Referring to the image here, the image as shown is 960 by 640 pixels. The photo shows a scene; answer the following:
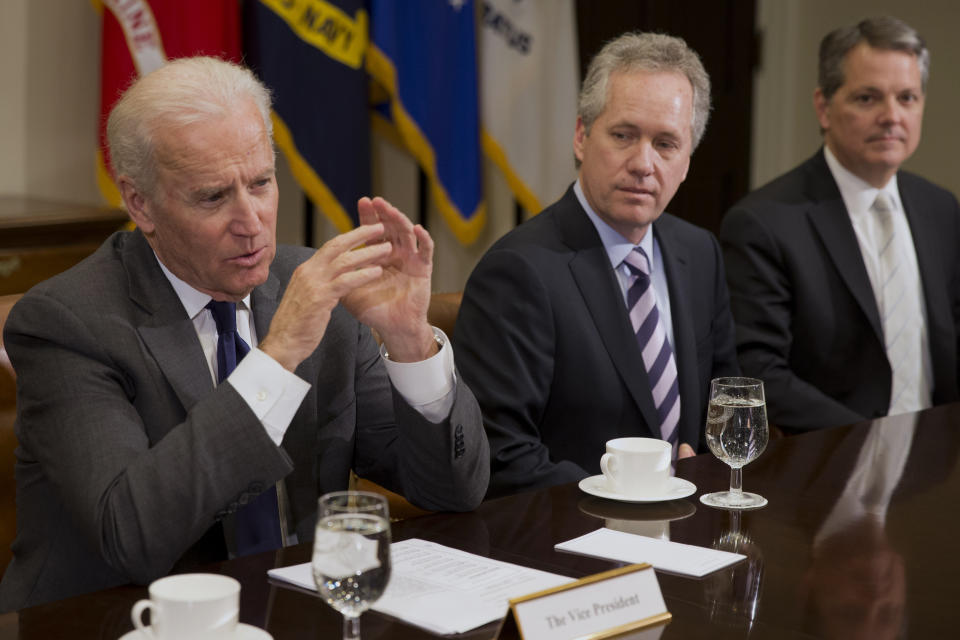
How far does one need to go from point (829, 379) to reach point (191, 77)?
78.3 inches

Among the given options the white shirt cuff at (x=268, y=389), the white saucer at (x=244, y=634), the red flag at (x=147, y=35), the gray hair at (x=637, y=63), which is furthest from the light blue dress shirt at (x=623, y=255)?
the red flag at (x=147, y=35)

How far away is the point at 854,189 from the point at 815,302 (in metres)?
0.36

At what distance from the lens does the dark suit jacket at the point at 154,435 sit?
1.50m

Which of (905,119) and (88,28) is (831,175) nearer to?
(905,119)

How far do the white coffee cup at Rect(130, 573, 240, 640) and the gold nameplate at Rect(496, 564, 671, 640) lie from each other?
262 mm

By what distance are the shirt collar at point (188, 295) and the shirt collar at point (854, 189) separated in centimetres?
198

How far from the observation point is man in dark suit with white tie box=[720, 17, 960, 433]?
3.07 meters

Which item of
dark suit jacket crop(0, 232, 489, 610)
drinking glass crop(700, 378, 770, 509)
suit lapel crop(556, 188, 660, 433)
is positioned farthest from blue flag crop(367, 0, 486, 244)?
drinking glass crop(700, 378, 770, 509)

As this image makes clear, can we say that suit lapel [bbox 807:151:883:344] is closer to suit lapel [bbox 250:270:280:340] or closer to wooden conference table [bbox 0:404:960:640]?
wooden conference table [bbox 0:404:960:640]

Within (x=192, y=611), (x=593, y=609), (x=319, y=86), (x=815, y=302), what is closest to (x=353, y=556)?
(x=192, y=611)

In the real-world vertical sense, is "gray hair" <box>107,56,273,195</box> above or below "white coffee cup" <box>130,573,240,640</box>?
above

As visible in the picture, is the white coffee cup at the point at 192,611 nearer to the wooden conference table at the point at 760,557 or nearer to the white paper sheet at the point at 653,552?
the wooden conference table at the point at 760,557

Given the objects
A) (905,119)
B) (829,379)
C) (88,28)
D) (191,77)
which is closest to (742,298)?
A: (829,379)

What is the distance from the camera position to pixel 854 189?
10.5 feet
